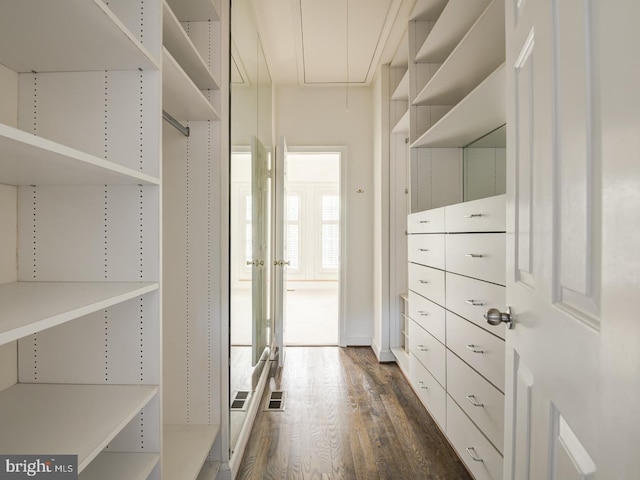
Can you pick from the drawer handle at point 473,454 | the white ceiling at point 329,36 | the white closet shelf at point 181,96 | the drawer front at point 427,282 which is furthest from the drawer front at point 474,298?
the white ceiling at point 329,36

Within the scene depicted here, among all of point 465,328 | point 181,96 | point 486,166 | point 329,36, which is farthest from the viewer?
point 329,36

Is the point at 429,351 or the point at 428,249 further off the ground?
the point at 428,249

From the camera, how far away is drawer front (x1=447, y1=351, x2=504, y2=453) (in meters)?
1.30

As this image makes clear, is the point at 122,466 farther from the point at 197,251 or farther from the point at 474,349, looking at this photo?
the point at 474,349

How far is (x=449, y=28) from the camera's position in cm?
211

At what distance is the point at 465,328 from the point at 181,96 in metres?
1.55

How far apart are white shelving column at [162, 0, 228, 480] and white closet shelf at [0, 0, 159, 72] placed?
0.65 metres

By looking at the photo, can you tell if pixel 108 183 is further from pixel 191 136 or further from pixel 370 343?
pixel 370 343

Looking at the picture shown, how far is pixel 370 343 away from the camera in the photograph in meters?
3.70

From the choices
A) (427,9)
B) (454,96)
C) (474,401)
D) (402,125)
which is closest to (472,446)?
(474,401)

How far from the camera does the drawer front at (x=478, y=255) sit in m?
1.29

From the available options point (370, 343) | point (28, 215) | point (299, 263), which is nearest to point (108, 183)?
point (28, 215)

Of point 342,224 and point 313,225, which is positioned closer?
point 342,224

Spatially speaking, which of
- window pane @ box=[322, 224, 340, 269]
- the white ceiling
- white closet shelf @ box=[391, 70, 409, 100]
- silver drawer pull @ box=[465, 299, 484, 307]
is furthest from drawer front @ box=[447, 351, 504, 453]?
window pane @ box=[322, 224, 340, 269]
